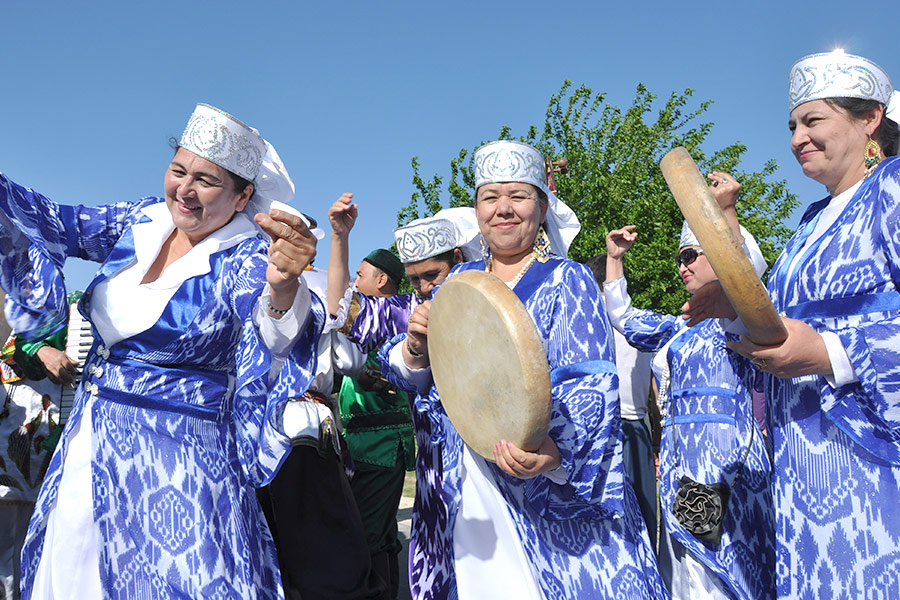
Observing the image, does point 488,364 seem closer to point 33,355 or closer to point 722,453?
point 722,453

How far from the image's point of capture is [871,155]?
221 cm

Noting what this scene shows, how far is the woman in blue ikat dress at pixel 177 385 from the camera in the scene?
2.51m

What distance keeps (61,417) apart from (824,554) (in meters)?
4.00

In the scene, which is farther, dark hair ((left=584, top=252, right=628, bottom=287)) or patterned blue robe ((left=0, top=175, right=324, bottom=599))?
dark hair ((left=584, top=252, right=628, bottom=287))

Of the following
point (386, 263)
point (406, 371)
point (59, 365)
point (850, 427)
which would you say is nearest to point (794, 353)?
point (850, 427)

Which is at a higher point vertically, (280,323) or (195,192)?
(195,192)

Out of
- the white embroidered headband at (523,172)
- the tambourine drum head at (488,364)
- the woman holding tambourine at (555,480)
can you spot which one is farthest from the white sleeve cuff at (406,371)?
the white embroidered headband at (523,172)

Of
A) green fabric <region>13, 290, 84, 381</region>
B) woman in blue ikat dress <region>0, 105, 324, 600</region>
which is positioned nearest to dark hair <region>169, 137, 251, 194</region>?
woman in blue ikat dress <region>0, 105, 324, 600</region>

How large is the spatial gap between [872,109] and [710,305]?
0.70 metres

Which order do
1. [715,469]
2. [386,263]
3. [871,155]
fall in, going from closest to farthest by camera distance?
[871,155]
[715,469]
[386,263]

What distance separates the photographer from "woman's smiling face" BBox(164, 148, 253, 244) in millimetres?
2791

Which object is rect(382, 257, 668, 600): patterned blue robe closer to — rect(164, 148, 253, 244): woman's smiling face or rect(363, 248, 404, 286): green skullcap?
rect(164, 148, 253, 244): woman's smiling face

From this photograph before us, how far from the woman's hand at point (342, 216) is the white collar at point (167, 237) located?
0.50 meters

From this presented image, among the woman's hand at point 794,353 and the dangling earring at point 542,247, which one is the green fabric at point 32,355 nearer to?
the dangling earring at point 542,247
